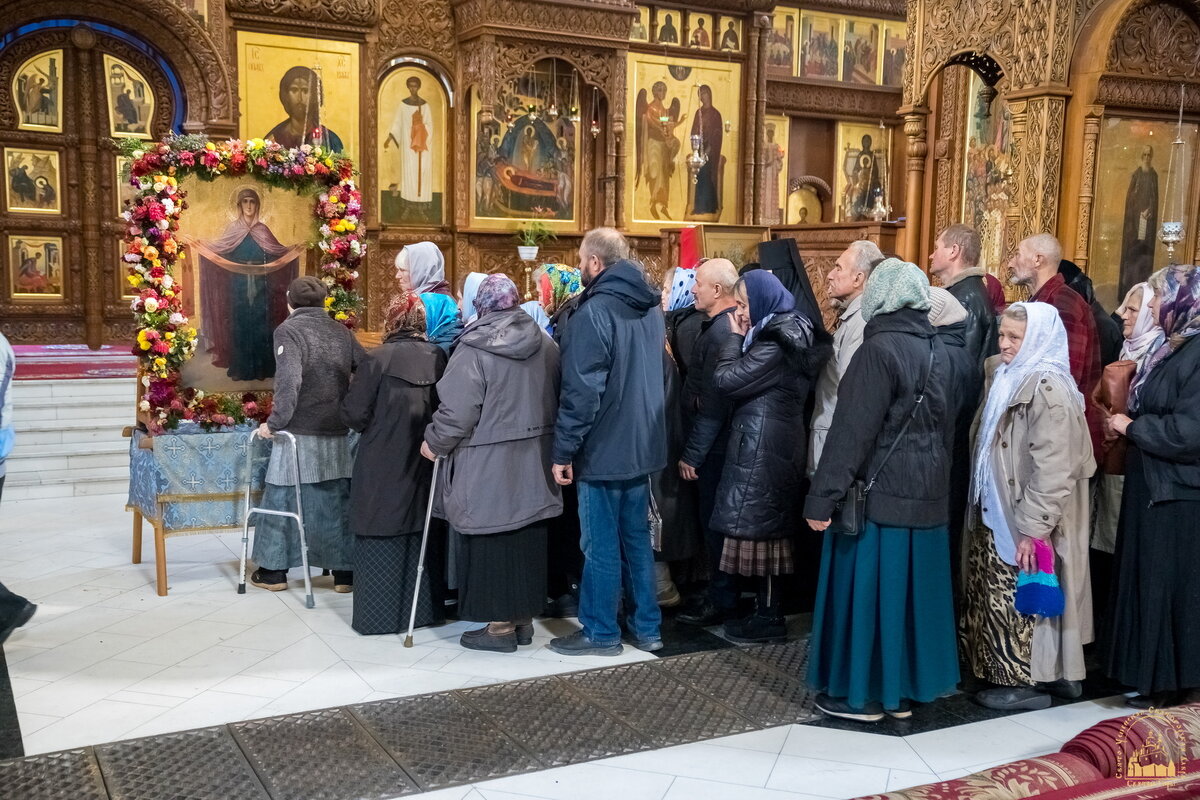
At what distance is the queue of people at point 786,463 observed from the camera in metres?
4.16

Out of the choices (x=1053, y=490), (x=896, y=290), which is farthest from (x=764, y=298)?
(x=1053, y=490)

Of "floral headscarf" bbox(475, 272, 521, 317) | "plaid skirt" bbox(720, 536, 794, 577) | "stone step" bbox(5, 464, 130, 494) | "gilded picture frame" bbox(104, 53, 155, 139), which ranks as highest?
"gilded picture frame" bbox(104, 53, 155, 139)

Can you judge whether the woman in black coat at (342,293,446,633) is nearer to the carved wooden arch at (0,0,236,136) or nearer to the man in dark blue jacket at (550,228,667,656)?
the man in dark blue jacket at (550,228,667,656)

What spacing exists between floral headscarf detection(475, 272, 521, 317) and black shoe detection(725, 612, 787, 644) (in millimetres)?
1900

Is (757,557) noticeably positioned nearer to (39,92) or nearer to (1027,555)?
(1027,555)

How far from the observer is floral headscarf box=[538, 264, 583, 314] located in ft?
18.6

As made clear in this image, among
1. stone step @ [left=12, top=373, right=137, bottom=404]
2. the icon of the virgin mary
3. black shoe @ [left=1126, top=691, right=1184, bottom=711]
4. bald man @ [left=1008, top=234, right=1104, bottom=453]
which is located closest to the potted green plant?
stone step @ [left=12, top=373, right=137, bottom=404]

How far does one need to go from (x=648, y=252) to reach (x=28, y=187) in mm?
6951

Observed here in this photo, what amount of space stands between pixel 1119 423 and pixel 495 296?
2.66m

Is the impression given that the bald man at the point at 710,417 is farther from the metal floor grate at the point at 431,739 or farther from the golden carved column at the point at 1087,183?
the golden carved column at the point at 1087,183

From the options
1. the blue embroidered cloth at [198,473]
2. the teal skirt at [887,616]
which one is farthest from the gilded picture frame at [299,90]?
the teal skirt at [887,616]

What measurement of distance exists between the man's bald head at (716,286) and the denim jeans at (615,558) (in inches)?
37.4

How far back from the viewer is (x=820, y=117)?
53.0 feet

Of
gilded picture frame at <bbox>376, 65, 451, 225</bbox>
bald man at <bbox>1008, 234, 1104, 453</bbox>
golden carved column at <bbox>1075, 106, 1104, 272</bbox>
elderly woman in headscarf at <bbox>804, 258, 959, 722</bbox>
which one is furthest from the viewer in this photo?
gilded picture frame at <bbox>376, 65, 451, 225</bbox>
